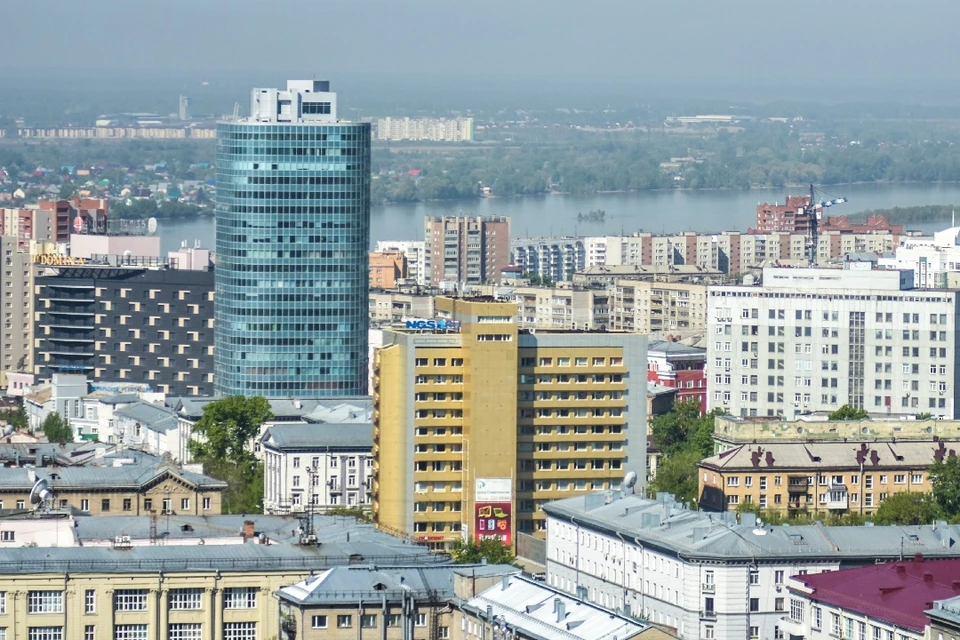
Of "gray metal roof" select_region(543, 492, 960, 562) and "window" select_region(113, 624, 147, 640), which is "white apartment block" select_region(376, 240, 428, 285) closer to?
"gray metal roof" select_region(543, 492, 960, 562)

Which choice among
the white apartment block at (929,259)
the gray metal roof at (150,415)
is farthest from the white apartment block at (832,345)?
the gray metal roof at (150,415)

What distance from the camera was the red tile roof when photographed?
32.9 m

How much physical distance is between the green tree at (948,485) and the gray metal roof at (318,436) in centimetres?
1167

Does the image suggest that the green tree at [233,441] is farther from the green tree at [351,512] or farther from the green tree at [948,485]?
the green tree at [948,485]

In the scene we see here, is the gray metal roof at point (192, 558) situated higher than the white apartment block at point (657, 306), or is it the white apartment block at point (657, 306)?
the white apartment block at point (657, 306)

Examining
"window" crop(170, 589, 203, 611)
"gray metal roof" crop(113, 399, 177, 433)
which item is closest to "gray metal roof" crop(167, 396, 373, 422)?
"gray metal roof" crop(113, 399, 177, 433)

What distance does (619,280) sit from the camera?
10688 cm

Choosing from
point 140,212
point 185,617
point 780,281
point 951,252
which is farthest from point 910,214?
point 185,617

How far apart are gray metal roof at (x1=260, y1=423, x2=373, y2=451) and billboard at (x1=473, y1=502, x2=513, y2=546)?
23.8ft

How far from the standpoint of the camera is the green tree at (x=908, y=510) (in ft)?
160

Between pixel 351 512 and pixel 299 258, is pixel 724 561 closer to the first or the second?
pixel 351 512

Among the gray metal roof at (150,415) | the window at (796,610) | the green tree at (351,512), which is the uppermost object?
the gray metal roof at (150,415)

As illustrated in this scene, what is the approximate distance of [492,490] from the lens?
50.6m

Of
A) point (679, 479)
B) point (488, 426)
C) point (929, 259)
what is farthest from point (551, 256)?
point (488, 426)
